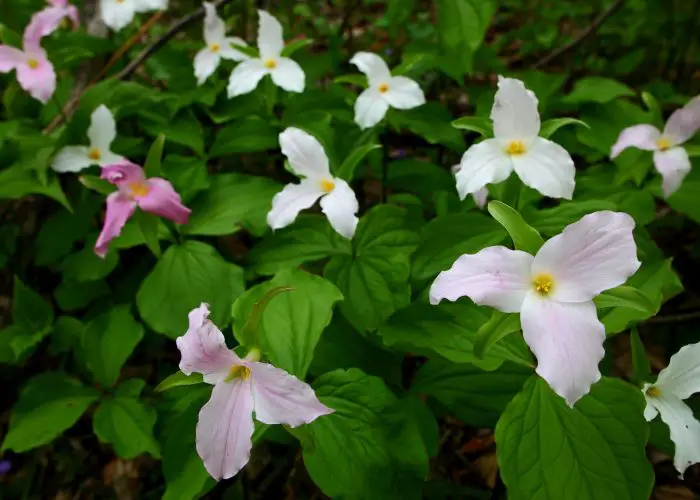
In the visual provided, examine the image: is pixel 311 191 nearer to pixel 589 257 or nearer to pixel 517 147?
pixel 517 147

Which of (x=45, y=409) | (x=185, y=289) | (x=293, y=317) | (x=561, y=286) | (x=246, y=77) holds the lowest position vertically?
(x=45, y=409)

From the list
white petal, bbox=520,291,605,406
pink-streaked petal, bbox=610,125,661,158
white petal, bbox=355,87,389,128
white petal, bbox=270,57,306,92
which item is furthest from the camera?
white petal, bbox=270,57,306,92

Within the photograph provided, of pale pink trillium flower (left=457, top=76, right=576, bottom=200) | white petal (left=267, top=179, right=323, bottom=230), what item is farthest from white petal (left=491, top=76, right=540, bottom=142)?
white petal (left=267, top=179, right=323, bottom=230)

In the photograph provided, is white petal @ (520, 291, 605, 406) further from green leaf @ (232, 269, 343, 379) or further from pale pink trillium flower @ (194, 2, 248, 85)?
pale pink trillium flower @ (194, 2, 248, 85)

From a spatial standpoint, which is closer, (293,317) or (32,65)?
(293,317)

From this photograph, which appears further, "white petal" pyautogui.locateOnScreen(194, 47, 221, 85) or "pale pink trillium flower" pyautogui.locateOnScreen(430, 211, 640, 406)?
"white petal" pyautogui.locateOnScreen(194, 47, 221, 85)

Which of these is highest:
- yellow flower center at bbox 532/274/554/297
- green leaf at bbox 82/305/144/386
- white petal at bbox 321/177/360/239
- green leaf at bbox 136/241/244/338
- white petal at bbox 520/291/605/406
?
yellow flower center at bbox 532/274/554/297

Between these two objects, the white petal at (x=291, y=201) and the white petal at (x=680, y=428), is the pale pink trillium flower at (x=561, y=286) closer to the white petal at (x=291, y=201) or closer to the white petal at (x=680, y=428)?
the white petal at (x=680, y=428)

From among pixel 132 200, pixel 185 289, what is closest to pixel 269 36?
pixel 132 200
